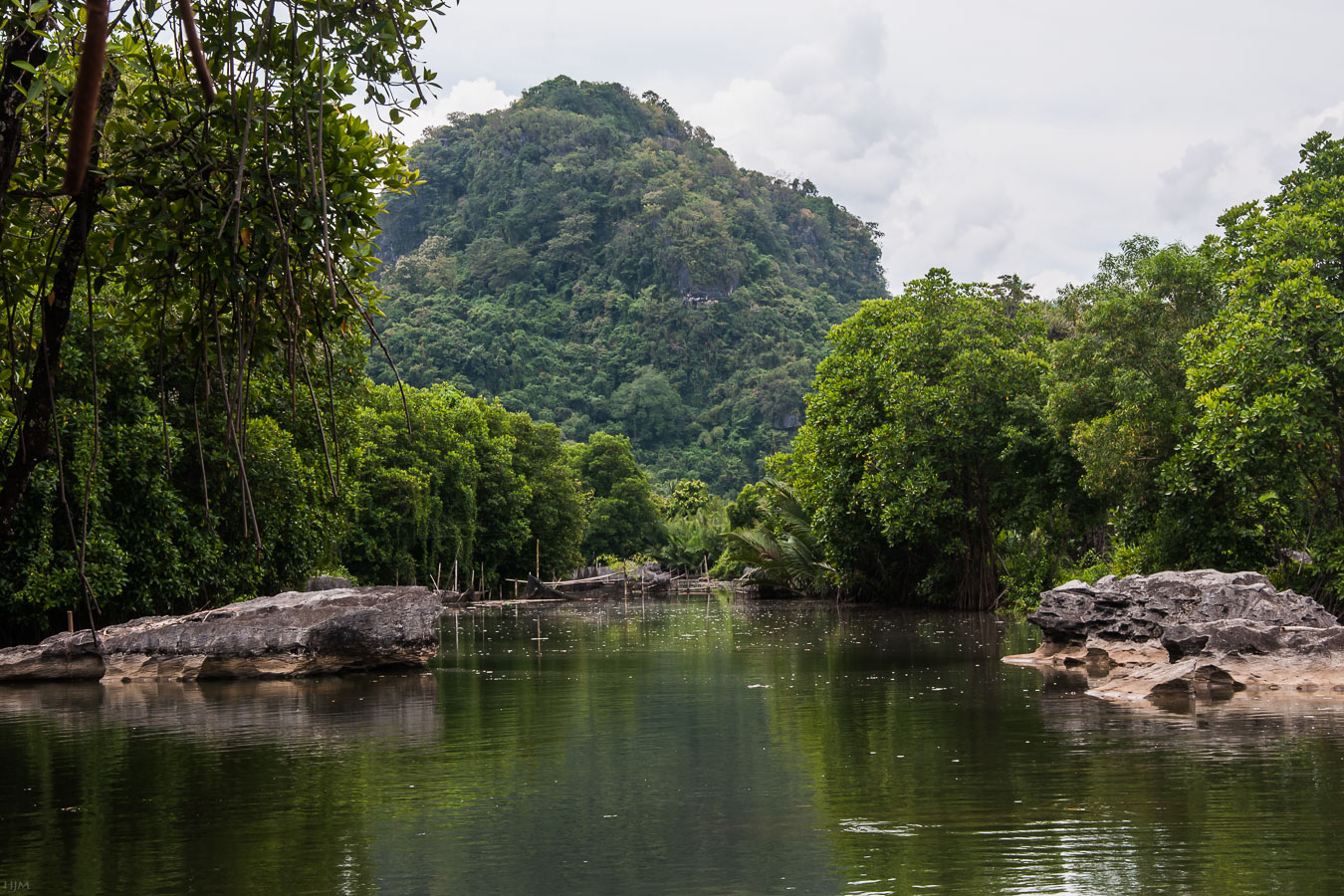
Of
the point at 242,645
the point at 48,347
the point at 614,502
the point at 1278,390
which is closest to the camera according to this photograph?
the point at 48,347

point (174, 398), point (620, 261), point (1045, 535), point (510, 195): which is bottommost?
point (1045, 535)

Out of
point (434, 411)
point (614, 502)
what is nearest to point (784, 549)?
point (434, 411)

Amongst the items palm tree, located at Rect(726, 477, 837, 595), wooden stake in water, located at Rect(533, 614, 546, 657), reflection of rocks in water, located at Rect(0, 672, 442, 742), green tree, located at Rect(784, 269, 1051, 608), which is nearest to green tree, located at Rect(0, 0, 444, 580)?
reflection of rocks in water, located at Rect(0, 672, 442, 742)

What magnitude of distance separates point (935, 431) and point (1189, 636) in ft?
48.3

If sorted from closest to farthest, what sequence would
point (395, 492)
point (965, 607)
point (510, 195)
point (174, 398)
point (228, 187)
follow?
point (228, 187) → point (174, 398) → point (965, 607) → point (395, 492) → point (510, 195)

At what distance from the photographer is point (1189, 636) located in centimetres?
1514

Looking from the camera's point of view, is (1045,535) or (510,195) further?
(510,195)

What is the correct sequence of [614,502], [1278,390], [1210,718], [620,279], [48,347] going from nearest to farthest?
[48,347], [1210,718], [1278,390], [614,502], [620,279]

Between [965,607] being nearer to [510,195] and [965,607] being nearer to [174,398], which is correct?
[174,398]

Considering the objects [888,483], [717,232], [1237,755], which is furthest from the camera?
[717,232]

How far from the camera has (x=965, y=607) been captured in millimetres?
32750

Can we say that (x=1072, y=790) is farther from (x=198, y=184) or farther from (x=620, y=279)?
(x=620, y=279)

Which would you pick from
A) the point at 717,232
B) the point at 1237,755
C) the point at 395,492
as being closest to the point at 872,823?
the point at 1237,755

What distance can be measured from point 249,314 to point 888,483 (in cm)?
2568
